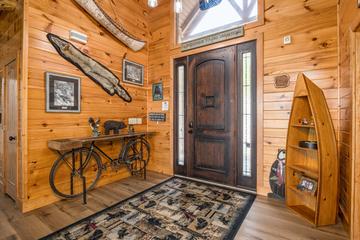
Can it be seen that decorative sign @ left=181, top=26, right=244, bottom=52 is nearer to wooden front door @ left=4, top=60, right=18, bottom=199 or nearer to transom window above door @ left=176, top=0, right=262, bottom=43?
transom window above door @ left=176, top=0, right=262, bottom=43

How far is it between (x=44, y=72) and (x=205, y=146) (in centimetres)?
268

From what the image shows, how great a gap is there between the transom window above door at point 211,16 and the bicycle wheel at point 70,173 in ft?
9.05

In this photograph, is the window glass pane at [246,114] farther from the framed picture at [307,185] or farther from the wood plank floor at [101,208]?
the framed picture at [307,185]

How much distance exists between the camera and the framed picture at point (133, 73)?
138 inches

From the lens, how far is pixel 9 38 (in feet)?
8.55

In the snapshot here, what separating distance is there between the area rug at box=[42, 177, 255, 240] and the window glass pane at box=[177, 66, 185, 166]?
86 cm

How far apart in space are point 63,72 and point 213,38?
2.43 m

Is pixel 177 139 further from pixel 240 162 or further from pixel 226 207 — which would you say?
pixel 226 207

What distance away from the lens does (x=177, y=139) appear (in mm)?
3631

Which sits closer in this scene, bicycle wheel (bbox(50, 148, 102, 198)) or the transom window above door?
bicycle wheel (bbox(50, 148, 102, 198))

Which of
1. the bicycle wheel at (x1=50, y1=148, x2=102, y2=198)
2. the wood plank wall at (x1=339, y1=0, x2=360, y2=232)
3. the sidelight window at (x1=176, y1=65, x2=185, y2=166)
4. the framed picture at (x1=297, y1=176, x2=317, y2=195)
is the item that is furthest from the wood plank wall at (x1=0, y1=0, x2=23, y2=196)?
the wood plank wall at (x1=339, y1=0, x2=360, y2=232)

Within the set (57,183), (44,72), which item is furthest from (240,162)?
(44,72)

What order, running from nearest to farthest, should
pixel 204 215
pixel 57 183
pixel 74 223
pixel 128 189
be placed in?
pixel 74 223, pixel 204 215, pixel 57 183, pixel 128 189

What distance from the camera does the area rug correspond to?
70.2 inches
